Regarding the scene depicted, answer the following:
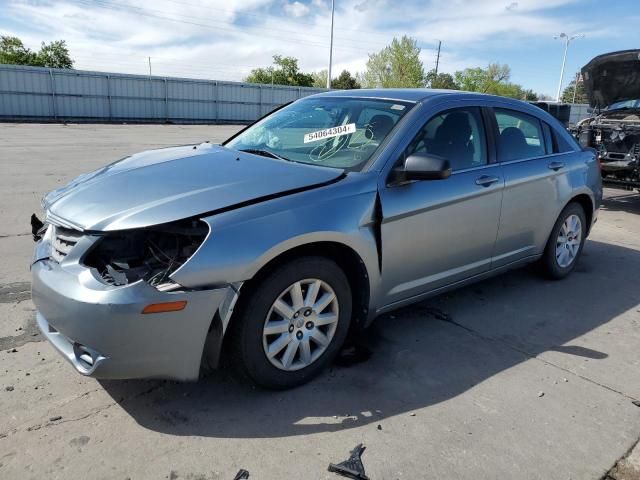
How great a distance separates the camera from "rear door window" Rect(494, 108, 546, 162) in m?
4.19

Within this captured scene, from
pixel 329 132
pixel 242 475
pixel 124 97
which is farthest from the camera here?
pixel 124 97

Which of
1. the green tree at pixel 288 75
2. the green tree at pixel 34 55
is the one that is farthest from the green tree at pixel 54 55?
the green tree at pixel 288 75

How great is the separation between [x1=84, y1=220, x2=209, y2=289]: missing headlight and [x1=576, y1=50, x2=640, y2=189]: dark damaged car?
25.8 ft

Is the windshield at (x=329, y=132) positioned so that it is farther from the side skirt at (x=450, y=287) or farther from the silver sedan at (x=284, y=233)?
the side skirt at (x=450, y=287)

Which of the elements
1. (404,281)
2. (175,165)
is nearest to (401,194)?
(404,281)

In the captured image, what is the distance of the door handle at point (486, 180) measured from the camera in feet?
12.6

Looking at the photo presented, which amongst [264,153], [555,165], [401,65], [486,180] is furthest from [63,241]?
[401,65]

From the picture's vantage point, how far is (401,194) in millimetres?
3281

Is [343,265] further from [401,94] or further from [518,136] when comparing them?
[518,136]

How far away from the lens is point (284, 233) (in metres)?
2.71

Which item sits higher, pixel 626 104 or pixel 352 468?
pixel 626 104

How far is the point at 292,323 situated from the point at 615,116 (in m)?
8.72

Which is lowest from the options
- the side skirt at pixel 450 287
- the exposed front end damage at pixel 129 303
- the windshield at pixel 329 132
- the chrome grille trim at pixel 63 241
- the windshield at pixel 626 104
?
the side skirt at pixel 450 287

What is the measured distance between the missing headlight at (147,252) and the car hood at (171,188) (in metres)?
0.08
